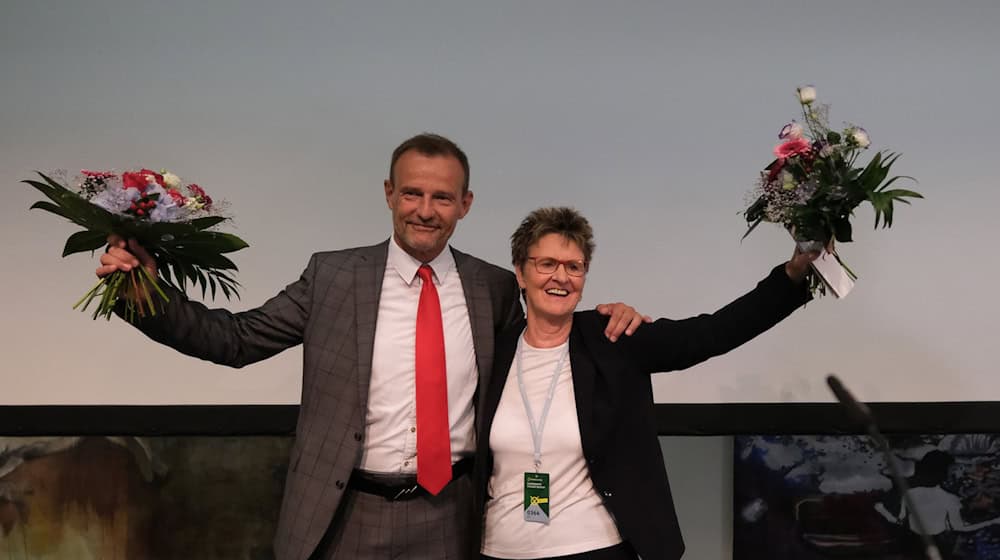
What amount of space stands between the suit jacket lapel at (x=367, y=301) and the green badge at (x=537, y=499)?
0.47 meters

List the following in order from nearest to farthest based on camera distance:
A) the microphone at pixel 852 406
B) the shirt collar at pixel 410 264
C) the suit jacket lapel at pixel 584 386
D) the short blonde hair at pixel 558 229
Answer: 1. the microphone at pixel 852 406
2. the suit jacket lapel at pixel 584 386
3. the short blonde hair at pixel 558 229
4. the shirt collar at pixel 410 264

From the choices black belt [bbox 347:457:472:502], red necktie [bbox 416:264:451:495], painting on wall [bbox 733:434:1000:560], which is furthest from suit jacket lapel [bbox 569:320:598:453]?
painting on wall [bbox 733:434:1000:560]

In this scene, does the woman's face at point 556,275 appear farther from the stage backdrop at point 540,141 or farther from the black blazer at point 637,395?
the stage backdrop at point 540,141

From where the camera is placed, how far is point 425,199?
6.97 feet

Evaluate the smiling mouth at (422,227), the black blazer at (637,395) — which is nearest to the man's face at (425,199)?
the smiling mouth at (422,227)

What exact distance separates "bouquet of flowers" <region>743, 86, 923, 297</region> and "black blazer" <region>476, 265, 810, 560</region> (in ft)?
0.45

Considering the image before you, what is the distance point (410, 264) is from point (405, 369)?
28 cm

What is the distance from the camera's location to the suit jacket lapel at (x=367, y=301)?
2.07m

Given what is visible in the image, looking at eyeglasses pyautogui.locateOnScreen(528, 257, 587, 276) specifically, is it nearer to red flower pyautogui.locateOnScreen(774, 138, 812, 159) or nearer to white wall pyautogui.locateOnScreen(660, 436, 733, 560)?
red flower pyautogui.locateOnScreen(774, 138, 812, 159)

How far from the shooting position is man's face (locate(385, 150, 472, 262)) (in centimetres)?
212

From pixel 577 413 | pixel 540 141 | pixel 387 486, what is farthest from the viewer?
pixel 540 141

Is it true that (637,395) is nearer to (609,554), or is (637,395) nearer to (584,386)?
(584,386)

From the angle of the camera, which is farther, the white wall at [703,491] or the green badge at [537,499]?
the white wall at [703,491]

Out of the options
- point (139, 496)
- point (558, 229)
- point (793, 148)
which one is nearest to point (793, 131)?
point (793, 148)
